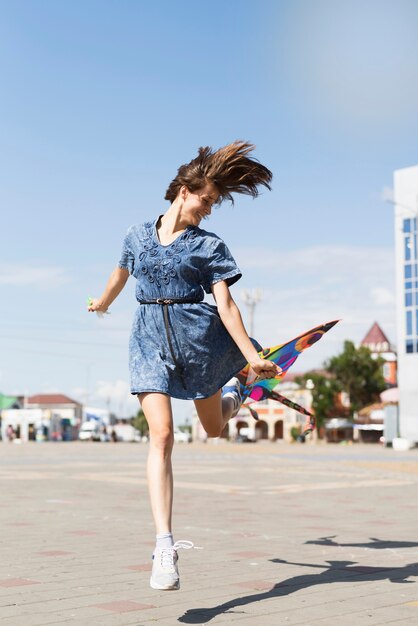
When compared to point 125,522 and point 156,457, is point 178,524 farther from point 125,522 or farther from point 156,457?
point 156,457

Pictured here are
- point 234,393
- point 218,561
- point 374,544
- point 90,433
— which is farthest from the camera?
point 90,433

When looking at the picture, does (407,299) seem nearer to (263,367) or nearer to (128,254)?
(128,254)

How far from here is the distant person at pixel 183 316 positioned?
3.98 metres

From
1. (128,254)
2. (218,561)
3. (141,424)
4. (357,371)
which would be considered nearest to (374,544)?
(218,561)

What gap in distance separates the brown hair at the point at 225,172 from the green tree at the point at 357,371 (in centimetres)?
8602

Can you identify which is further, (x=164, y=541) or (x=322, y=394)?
(x=322, y=394)

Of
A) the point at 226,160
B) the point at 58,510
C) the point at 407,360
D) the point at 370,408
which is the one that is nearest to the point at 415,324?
the point at 407,360

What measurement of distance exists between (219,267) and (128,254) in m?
0.56

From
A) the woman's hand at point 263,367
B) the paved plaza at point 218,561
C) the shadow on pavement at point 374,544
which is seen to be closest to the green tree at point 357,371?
the paved plaza at point 218,561

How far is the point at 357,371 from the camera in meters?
90.2

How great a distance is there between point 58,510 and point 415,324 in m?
54.4

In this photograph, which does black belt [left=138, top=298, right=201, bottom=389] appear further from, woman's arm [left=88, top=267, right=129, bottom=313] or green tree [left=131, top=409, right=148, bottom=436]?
green tree [left=131, top=409, right=148, bottom=436]

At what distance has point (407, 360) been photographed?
61.2 m

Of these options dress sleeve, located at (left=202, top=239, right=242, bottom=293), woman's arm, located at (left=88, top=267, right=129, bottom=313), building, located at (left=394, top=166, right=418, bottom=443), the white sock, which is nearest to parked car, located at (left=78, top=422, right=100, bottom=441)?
building, located at (left=394, top=166, right=418, bottom=443)
